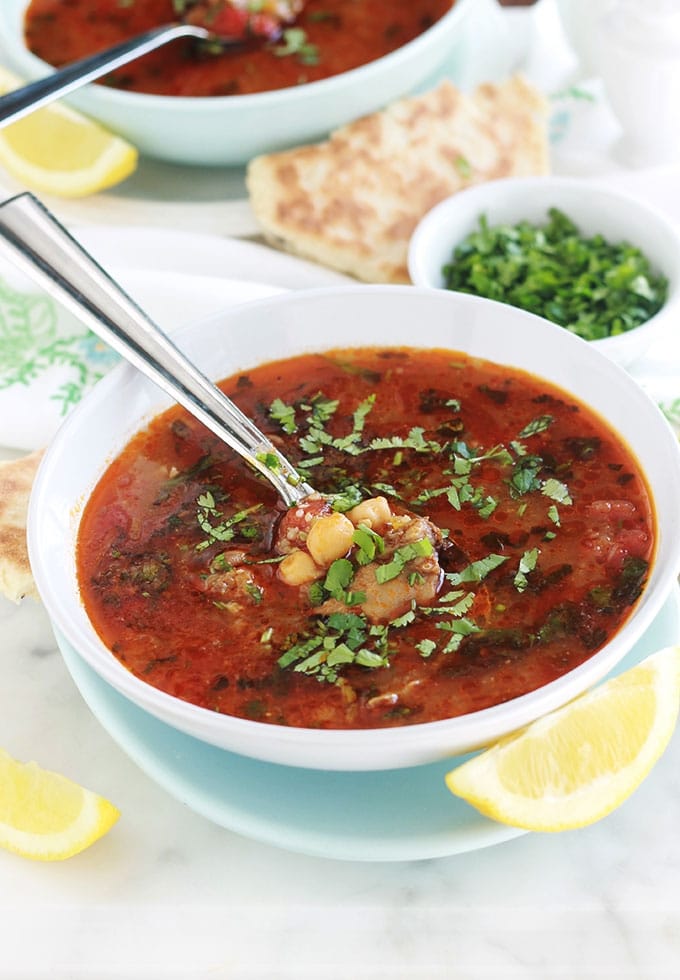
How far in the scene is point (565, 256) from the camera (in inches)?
158

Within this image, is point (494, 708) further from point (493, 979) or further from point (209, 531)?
point (209, 531)

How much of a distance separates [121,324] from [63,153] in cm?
202

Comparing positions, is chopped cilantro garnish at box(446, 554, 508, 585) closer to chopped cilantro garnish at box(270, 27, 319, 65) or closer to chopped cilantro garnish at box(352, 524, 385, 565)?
chopped cilantro garnish at box(352, 524, 385, 565)

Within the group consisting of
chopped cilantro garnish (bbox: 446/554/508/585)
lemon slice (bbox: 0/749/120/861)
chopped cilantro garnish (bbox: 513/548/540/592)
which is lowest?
chopped cilantro garnish (bbox: 513/548/540/592)

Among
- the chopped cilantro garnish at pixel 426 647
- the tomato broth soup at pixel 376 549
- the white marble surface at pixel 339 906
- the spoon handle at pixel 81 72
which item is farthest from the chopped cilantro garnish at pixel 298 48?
the white marble surface at pixel 339 906

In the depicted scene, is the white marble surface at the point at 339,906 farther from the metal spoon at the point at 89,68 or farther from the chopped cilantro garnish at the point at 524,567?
the metal spoon at the point at 89,68

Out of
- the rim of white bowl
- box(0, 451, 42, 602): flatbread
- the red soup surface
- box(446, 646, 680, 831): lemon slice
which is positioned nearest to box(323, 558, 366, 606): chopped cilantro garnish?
box(446, 646, 680, 831): lemon slice

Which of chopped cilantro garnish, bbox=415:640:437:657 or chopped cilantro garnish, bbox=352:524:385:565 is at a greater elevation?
chopped cilantro garnish, bbox=352:524:385:565

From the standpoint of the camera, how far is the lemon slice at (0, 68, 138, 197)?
14.5 feet

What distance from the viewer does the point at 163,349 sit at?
2793 millimetres

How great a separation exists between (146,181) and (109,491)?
235 cm

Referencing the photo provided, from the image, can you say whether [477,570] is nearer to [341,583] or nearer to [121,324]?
[341,583]

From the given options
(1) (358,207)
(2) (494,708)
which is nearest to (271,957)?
(2) (494,708)

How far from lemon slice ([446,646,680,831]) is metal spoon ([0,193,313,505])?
2.77 ft
